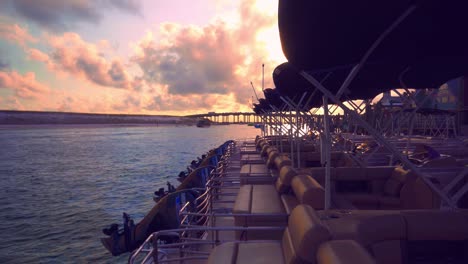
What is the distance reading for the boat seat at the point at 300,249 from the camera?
303 centimetres

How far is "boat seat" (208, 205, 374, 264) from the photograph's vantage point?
9.94ft

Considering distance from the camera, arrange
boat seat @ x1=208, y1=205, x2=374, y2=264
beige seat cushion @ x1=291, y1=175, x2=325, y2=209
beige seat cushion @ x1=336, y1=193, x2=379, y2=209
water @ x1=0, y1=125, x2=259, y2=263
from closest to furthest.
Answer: boat seat @ x1=208, y1=205, x2=374, y2=264, beige seat cushion @ x1=291, y1=175, x2=325, y2=209, beige seat cushion @ x1=336, y1=193, x2=379, y2=209, water @ x1=0, y1=125, x2=259, y2=263

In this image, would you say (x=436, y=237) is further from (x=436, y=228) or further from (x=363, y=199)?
(x=363, y=199)

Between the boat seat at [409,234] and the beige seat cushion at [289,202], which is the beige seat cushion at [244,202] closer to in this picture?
the beige seat cushion at [289,202]

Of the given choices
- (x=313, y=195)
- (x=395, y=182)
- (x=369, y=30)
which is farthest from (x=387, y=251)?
(x=395, y=182)

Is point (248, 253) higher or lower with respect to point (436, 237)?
lower

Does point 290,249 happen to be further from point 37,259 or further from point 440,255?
point 37,259

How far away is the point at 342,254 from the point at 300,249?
552 mm

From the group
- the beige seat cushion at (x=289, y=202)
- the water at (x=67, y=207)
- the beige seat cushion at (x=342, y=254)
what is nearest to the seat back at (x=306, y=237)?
the beige seat cushion at (x=342, y=254)

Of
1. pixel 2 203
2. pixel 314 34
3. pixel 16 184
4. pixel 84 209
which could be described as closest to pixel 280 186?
pixel 314 34

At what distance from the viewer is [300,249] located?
3.44 meters

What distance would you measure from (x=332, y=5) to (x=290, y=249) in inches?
105

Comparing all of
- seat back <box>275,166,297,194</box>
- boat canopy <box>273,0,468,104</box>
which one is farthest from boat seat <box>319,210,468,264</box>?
seat back <box>275,166,297,194</box>

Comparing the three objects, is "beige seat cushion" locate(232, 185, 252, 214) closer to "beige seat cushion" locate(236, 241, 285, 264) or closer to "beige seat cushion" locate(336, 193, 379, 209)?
"beige seat cushion" locate(236, 241, 285, 264)
